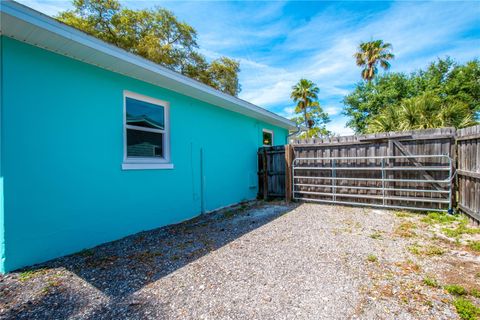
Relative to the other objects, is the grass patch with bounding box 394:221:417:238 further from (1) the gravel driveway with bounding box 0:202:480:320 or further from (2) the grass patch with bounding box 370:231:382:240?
(2) the grass patch with bounding box 370:231:382:240

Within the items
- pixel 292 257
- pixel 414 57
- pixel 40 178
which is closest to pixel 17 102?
pixel 40 178

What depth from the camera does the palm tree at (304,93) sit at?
70.6ft

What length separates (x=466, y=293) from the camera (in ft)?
6.48

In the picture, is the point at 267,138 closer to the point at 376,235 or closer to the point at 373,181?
the point at 373,181

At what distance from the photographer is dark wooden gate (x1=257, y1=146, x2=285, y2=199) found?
7223mm

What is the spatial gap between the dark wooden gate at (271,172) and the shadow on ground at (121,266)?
2532 mm

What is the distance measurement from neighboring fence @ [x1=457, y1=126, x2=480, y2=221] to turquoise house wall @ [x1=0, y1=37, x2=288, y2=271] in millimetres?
5312

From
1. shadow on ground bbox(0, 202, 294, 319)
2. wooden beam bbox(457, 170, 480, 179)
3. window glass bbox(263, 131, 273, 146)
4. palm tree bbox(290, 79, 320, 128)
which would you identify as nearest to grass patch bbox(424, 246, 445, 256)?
wooden beam bbox(457, 170, 480, 179)

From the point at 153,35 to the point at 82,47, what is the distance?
38.3 feet

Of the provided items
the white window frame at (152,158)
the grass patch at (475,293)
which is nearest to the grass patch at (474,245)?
the grass patch at (475,293)

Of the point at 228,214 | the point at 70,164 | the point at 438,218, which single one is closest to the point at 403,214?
the point at 438,218

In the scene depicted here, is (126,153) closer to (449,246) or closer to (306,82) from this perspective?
(449,246)

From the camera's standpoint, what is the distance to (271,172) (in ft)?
24.4

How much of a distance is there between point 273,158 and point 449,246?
4823mm
